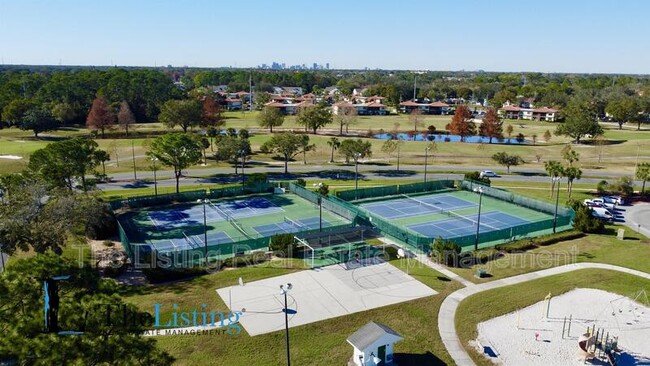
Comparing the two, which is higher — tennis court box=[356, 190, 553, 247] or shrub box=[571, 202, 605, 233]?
shrub box=[571, 202, 605, 233]

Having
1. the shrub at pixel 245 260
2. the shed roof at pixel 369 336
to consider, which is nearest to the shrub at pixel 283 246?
the shrub at pixel 245 260

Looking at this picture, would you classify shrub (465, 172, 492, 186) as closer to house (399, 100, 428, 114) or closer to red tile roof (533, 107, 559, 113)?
red tile roof (533, 107, 559, 113)

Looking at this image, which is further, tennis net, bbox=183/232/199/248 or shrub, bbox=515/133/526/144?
shrub, bbox=515/133/526/144

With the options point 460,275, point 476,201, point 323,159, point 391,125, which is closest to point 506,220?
point 476,201

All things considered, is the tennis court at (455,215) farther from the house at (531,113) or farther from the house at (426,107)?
the house at (426,107)

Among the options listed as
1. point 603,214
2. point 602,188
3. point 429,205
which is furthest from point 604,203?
point 429,205

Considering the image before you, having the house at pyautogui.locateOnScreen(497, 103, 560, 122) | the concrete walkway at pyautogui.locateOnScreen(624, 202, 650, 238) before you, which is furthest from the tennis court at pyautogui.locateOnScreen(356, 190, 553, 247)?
the house at pyautogui.locateOnScreen(497, 103, 560, 122)

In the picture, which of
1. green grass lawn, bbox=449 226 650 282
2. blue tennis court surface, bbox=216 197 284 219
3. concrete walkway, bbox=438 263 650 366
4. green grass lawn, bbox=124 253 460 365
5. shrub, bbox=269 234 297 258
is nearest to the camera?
green grass lawn, bbox=124 253 460 365

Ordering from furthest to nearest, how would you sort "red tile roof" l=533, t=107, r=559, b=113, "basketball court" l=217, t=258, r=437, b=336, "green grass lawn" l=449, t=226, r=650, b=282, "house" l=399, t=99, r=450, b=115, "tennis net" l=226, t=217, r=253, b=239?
"house" l=399, t=99, r=450, b=115 < "red tile roof" l=533, t=107, r=559, b=113 < "tennis net" l=226, t=217, r=253, b=239 < "green grass lawn" l=449, t=226, r=650, b=282 < "basketball court" l=217, t=258, r=437, b=336
